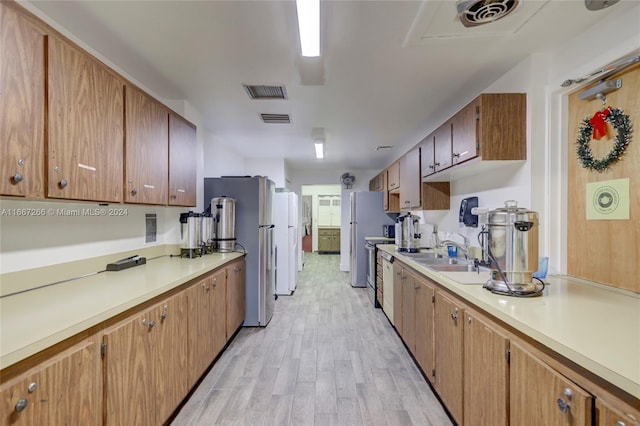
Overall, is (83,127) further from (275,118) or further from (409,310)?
(409,310)

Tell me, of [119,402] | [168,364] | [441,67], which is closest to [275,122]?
[441,67]

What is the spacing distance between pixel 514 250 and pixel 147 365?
2038mm

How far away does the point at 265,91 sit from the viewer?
261cm

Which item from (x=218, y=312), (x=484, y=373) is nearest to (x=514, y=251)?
(x=484, y=373)

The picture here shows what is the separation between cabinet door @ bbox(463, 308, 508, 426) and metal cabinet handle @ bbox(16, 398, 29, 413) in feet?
5.82

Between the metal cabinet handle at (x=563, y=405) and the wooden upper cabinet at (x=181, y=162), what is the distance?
261cm

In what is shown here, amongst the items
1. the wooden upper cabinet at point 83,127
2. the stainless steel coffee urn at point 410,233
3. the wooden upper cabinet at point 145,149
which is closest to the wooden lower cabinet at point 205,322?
the wooden upper cabinet at point 145,149

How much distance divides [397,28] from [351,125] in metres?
1.88

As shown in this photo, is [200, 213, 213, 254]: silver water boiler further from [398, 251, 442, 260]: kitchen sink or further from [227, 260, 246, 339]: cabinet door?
[398, 251, 442, 260]: kitchen sink

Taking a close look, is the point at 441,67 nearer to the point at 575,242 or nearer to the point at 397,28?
the point at 397,28

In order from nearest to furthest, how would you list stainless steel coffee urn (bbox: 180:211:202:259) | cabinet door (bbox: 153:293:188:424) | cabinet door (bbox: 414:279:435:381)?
cabinet door (bbox: 153:293:188:424), cabinet door (bbox: 414:279:435:381), stainless steel coffee urn (bbox: 180:211:202:259)

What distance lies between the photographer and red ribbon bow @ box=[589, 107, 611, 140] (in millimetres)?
1620

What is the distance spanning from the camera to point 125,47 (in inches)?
75.5

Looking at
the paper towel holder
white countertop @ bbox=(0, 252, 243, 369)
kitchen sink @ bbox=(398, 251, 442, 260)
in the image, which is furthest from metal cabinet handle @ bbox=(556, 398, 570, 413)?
kitchen sink @ bbox=(398, 251, 442, 260)
